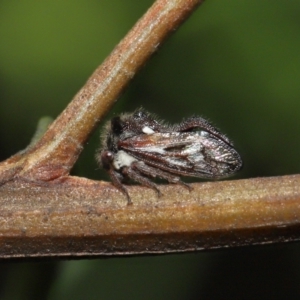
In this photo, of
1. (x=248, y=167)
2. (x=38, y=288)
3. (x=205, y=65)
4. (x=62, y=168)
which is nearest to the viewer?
(x=62, y=168)

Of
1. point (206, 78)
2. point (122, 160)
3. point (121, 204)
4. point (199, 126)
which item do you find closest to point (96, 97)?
point (121, 204)

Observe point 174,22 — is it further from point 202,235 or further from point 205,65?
point 205,65

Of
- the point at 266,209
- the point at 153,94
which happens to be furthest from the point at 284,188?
the point at 153,94

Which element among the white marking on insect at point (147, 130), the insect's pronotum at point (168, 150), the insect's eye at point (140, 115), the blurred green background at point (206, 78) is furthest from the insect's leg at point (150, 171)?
the blurred green background at point (206, 78)

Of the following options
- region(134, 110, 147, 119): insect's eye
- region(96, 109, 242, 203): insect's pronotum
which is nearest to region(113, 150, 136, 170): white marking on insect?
region(96, 109, 242, 203): insect's pronotum

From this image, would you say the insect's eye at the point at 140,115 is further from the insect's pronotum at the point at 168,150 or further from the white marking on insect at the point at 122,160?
the white marking on insect at the point at 122,160

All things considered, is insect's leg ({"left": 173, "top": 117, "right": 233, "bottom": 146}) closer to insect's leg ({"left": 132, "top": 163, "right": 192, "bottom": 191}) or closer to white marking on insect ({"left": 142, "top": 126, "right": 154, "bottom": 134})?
white marking on insect ({"left": 142, "top": 126, "right": 154, "bottom": 134})
